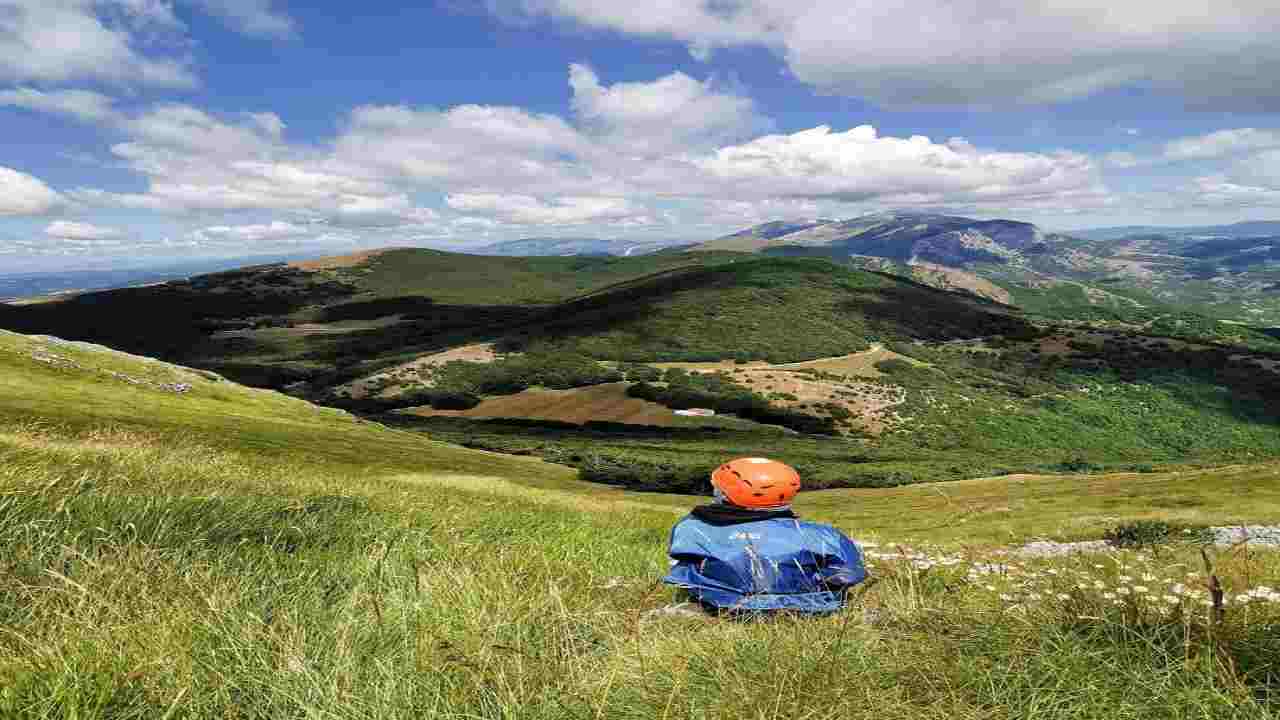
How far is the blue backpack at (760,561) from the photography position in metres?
6.53

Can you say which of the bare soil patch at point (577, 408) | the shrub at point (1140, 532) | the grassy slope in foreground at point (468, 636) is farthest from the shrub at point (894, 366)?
the grassy slope in foreground at point (468, 636)

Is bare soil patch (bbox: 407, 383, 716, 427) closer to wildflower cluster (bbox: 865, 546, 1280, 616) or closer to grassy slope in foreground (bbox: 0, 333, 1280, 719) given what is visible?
grassy slope in foreground (bbox: 0, 333, 1280, 719)

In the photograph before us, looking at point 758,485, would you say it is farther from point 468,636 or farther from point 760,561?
point 468,636

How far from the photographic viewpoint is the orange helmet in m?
7.41

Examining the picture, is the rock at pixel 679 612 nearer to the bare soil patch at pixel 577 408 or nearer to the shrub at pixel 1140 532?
the shrub at pixel 1140 532

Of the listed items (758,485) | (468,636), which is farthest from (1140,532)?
(468,636)

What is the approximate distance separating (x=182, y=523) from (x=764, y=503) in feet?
19.2

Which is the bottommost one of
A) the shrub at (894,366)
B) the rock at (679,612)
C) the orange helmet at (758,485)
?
the shrub at (894,366)

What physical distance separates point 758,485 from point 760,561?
96cm

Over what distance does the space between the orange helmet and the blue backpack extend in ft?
0.38

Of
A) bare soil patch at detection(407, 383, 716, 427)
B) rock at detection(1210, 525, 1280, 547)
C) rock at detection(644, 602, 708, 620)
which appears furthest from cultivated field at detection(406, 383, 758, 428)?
rock at detection(644, 602, 708, 620)

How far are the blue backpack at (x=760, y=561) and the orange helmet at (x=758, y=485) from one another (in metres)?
0.12

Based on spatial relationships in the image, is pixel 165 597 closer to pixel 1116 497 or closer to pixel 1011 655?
pixel 1011 655

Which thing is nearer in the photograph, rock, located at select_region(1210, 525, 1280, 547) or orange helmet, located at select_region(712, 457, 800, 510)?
orange helmet, located at select_region(712, 457, 800, 510)
